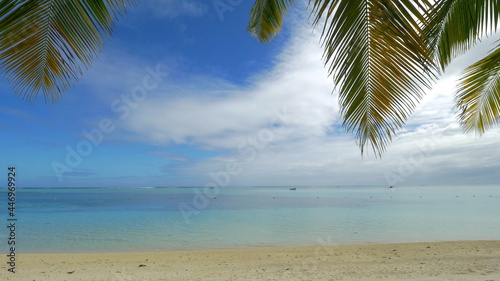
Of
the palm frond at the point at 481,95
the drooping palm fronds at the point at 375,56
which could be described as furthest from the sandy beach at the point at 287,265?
the drooping palm fronds at the point at 375,56

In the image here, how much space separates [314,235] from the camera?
51.2 ft

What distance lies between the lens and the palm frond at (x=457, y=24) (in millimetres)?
3840

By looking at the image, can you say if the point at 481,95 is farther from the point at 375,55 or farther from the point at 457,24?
the point at 375,55

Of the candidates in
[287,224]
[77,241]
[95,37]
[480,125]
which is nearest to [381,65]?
[95,37]

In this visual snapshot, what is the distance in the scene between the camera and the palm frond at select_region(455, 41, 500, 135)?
475 centimetres

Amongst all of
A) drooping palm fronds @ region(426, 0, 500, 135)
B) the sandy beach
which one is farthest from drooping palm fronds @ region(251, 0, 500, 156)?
the sandy beach

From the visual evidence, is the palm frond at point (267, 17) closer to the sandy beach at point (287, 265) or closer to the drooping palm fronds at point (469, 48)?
the drooping palm fronds at point (469, 48)

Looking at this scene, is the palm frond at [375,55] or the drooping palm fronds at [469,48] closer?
the palm frond at [375,55]

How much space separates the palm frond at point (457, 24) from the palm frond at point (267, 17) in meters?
3.12

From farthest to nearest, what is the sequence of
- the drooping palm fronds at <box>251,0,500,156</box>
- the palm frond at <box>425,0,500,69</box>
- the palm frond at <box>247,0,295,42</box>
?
1. the palm frond at <box>247,0,295,42</box>
2. the palm frond at <box>425,0,500,69</box>
3. the drooping palm fronds at <box>251,0,500,156</box>

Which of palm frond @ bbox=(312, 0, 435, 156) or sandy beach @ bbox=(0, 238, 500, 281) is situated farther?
sandy beach @ bbox=(0, 238, 500, 281)

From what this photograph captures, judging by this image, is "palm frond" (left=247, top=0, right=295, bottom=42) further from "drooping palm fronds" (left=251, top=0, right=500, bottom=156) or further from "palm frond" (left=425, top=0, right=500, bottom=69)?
"drooping palm fronds" (left=251, top=0, right=500, bottom=156)

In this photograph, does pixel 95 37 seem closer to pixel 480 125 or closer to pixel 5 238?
pixel 480 125

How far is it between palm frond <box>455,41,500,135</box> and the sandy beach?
359cm
